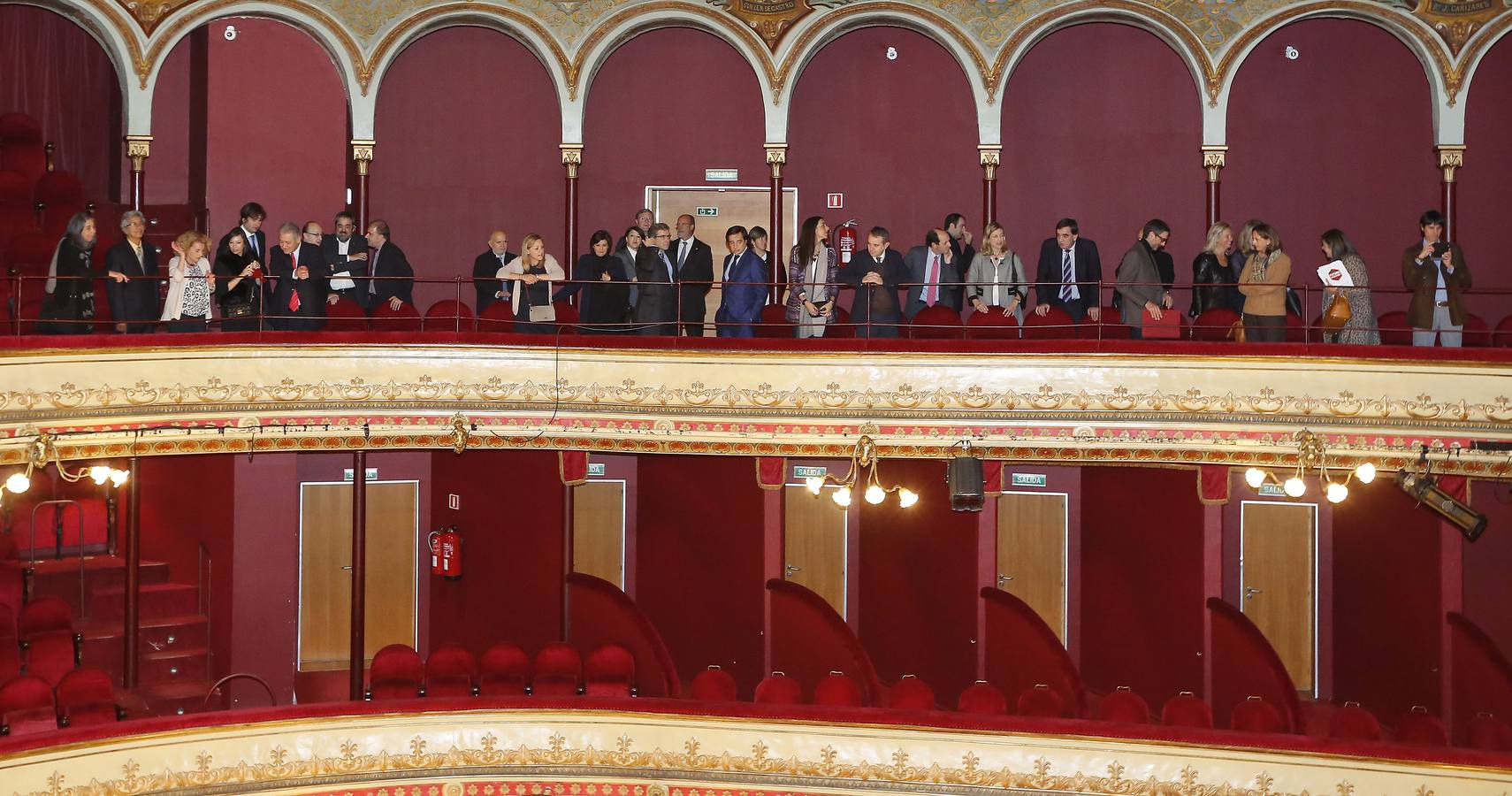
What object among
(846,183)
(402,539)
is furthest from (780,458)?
(402,539)

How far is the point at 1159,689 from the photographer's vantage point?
13.2 meters

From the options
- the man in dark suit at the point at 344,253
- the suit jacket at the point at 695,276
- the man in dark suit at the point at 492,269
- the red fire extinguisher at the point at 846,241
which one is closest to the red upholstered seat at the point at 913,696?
the suit jacket at the point at 695,276

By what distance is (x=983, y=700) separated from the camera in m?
11.7

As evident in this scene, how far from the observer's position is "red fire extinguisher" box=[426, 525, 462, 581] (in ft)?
47.4

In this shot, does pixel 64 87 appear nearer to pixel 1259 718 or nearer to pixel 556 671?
pixel 556 671

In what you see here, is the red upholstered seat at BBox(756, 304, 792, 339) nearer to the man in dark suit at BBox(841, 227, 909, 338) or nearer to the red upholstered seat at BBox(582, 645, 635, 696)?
the man in dark suit at BBox(841, 227, 909, 338)

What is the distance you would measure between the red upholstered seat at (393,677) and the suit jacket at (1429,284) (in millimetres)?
8021

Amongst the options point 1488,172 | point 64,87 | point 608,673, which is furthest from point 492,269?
point 1488,172

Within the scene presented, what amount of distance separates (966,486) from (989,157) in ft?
13.9

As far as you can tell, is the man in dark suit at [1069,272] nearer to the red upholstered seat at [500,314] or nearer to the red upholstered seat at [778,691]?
the red upholstered seat at [778,691]

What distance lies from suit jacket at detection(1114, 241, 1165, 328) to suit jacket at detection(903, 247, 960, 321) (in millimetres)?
1235

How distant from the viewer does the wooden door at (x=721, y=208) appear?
48.6ft

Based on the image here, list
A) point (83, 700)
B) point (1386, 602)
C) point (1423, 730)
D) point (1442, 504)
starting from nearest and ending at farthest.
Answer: point (1442, 504) → point (83, 700) → point (1423, 730) → point (1386, 602)

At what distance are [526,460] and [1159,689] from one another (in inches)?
236
